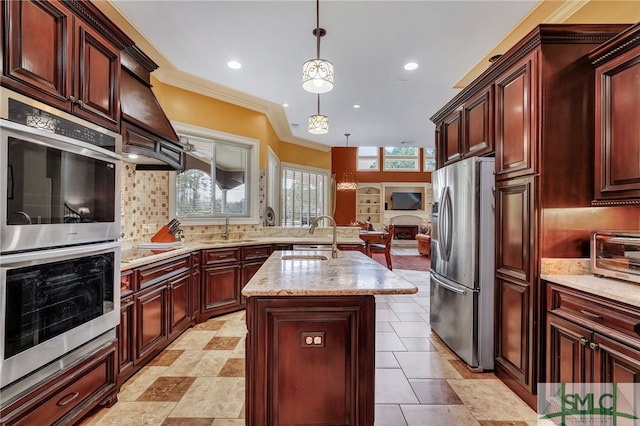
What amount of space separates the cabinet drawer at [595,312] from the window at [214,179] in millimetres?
3783

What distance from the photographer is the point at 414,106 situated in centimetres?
518

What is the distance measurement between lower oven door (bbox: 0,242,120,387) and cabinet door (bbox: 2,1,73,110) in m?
0.80

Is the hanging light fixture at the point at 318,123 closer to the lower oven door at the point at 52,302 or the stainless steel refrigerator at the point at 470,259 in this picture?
the stainless steel refrigerator at the point at 470,259

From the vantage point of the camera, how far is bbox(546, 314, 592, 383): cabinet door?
165 centimetres

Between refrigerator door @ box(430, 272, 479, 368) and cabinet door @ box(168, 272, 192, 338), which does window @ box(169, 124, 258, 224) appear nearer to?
cabinet door @ box(168, 272, 192, 338)

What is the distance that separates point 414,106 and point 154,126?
4.17 metres

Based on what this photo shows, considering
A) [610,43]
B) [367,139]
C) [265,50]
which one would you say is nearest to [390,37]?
[265,50]

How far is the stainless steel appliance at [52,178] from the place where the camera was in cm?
132

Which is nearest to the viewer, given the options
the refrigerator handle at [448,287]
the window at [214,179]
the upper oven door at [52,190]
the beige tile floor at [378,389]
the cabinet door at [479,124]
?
the upper oven door at [52,190]

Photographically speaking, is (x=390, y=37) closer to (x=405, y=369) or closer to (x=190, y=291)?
(x=405, y=369)

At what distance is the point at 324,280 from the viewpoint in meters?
1.67

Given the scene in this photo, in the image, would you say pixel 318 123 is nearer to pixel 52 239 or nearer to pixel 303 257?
pixel 303 257

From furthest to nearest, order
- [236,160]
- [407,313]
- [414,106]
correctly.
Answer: [414,106], [236,160], [407,313]

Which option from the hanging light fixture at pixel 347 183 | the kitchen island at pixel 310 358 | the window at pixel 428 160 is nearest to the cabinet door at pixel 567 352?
the kitchen island at pixel 310 358
